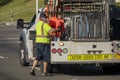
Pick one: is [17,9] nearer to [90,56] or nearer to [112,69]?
[112,69]

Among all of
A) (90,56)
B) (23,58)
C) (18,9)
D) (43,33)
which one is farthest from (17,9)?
(90,56)

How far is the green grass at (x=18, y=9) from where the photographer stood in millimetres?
52875

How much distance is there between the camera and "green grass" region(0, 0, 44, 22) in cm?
5288

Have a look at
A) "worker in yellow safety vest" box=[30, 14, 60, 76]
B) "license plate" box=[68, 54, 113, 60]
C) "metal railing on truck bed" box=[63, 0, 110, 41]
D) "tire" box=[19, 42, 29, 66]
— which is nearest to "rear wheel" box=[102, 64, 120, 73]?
"license plate" box=[68, 54, 113, 60]

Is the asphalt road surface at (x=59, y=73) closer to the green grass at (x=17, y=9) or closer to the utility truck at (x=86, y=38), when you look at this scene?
the utility truck at (x=86, y=38)

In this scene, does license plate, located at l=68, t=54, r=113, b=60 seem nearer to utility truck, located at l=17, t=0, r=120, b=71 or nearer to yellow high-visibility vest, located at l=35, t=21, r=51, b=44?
utility truck, located at l=17, t=0, r=120, b=71

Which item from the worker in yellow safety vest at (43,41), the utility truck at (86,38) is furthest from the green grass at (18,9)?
the worker in yellow safety vest at (43,41)

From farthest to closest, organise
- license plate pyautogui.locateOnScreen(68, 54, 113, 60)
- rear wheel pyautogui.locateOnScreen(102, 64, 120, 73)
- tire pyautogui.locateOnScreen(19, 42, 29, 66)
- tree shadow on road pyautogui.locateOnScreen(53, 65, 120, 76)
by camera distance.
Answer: tire pyautogui.locateOnScreen(19, 42, 29, 66), rear wheel pyautogui.locateOnScreen(102, 64, 120, 73), tree shadow on road pyautogui.locateOnScreen(53, 65, 120, 76), license plate pyautogui.locateOnScreen(68, 54, 113, 60)

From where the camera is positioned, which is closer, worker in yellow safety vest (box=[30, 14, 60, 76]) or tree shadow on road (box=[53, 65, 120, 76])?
worker in yellow safety vest (box=[30, 14, 60, 76])

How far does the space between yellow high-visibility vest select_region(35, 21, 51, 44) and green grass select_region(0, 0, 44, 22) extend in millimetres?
35110

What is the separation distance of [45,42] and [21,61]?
3.04 metres

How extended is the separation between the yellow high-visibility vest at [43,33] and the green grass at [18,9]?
Result: 35.1 m

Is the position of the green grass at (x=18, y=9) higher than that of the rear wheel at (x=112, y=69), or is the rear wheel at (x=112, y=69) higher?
the green grass at (x=18, y=9)

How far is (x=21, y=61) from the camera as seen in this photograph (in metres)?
17.1
